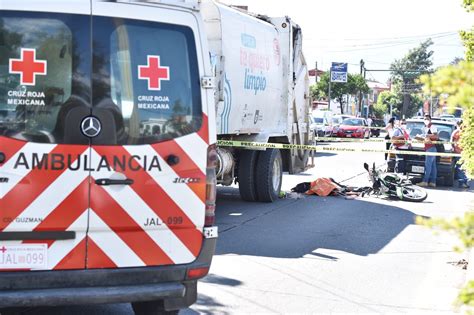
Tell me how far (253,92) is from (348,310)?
257 inches

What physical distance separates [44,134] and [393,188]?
10.5 m

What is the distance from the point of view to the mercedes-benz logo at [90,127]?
4523 millimetres

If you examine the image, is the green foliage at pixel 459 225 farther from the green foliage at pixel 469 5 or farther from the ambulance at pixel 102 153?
the green foliage at pixel 469 5

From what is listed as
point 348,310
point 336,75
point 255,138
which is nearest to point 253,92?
point 255,138

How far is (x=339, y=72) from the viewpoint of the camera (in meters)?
64.0

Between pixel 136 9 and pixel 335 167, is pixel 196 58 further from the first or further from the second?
pixel 335 167

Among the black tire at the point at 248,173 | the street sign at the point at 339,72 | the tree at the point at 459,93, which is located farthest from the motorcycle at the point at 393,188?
the street sign at the point at 339,72

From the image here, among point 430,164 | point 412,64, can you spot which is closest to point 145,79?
point 430,164

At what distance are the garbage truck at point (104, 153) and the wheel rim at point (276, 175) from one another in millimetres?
8154

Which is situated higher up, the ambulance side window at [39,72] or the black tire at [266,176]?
the ambulance side window at [39,72]

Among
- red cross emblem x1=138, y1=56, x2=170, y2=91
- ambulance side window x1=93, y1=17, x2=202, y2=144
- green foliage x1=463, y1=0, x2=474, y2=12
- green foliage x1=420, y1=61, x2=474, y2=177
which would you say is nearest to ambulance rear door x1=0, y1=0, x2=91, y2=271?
ambulance side window x1=93, y1=17, x2=202, y2=144

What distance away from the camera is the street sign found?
2515 inches

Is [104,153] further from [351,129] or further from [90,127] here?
[351,129]

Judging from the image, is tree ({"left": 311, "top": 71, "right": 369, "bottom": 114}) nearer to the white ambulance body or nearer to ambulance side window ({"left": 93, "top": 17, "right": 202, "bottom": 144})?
the white ambulance body
